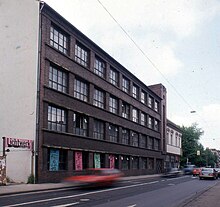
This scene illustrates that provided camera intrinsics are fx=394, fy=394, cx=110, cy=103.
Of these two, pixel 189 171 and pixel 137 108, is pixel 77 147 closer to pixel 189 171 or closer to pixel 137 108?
pixel 137 108

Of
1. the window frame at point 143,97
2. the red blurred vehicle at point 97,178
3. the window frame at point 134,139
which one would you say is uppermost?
the window frame at point 143,97

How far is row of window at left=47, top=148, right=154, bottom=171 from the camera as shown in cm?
3183

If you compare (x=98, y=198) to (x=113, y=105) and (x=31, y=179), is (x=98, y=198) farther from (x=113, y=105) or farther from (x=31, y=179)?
(x=113, y=105)

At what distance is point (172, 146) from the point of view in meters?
77.2

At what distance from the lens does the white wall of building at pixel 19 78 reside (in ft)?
98.0

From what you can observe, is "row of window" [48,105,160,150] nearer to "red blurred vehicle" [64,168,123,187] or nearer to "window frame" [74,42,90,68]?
"window frame" [74,42,90,68]

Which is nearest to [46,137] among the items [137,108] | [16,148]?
[16,148]

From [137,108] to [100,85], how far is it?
15260mm

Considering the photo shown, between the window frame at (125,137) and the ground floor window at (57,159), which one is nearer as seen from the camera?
the ground floor window at (57,159)

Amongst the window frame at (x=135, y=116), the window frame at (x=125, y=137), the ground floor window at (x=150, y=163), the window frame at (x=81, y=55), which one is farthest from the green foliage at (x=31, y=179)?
the ground floor window at (x=150, y=163)

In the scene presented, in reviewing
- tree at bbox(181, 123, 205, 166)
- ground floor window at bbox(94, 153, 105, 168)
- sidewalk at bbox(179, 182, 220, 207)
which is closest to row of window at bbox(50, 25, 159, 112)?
ground floor window at bbox(94, 153, 105, 168)

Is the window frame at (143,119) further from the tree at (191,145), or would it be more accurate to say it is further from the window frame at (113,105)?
the tree at (191,145)

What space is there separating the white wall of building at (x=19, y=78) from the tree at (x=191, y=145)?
2765 inches

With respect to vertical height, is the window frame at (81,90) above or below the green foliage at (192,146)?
above
